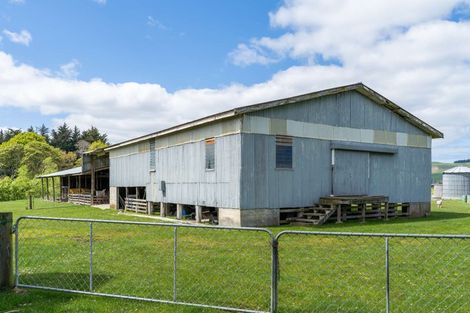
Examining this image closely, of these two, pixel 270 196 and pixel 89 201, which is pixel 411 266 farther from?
pixel 89 201

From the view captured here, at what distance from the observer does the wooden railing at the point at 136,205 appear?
26.0 metres

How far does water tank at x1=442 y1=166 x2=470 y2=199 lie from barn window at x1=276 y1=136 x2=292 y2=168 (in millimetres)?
38512

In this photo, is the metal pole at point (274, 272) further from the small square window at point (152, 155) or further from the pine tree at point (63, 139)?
the pine tree at point (63, 139)

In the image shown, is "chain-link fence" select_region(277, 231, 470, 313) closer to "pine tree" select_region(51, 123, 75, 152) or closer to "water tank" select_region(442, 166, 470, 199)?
"water tank" select_region(442, 166, 470, 199)

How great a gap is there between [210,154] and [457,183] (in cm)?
4143

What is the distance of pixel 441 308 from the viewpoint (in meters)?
6.06

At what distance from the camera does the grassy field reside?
6230 millimetres

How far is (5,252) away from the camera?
6.84 meters

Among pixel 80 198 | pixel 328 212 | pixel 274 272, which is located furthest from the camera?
pixel 80 198

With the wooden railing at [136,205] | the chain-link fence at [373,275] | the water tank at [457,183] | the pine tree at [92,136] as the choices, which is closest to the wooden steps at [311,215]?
the chain-link fence at [373,275]

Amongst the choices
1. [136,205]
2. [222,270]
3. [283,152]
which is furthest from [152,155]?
[222,270]

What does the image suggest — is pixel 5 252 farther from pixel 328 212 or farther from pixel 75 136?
pixel 75 136

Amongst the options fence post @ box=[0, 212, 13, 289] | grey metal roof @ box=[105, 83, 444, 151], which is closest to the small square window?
grey metal roof @ box=[105, 83, 444, 151]

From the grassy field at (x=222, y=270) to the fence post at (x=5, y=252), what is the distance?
30 centimetres
